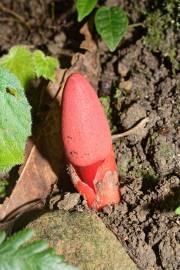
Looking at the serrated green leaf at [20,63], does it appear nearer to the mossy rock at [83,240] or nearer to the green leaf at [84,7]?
the green leaf at [84,7]

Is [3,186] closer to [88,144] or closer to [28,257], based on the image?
[88,144]

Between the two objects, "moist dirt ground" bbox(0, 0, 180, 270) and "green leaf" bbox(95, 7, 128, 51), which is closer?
"moist dirt ground" bbox(0, 0, 180, 270)

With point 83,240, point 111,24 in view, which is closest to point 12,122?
point 83,240

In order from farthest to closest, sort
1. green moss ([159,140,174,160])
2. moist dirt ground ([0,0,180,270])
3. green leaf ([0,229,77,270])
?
green moss ([159,140,174,160]) → moist dirt ground ([0,0,180,270]) → green leaf ([0,229,77,270])

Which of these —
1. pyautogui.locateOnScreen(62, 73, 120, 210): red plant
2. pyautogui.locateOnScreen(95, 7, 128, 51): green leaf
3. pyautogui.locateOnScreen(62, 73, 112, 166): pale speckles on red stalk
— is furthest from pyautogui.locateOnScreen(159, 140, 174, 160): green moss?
pyautogui.locateOnScreen(95, 7, 128, 51): green leaf

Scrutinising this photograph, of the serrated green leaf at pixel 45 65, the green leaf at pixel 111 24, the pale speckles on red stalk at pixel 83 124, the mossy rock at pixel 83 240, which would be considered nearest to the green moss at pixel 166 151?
the pale speckles on red stalk at pixel 83 124

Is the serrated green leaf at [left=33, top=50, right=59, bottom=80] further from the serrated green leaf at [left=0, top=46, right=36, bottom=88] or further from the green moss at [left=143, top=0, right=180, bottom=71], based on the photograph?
the green moss at [left=143, top=0, right=180, bottom=71]

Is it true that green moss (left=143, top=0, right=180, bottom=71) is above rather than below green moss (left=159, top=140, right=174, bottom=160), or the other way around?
above

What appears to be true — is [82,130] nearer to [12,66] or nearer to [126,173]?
[126,173]
